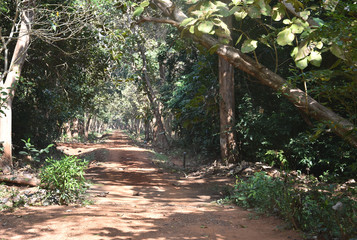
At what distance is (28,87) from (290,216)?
41.4ft

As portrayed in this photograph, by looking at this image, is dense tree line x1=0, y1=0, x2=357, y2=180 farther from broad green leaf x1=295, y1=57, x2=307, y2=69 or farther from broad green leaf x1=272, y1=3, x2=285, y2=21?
broad green leaf x1=295, y1=57, x2=307, y2=69

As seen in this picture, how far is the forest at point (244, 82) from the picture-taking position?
4.90m

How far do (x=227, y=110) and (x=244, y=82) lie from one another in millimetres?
1858

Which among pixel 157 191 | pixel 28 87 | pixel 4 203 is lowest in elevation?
pixel 157 191

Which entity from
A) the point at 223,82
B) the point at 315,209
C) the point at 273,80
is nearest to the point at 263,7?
the point at 273,80

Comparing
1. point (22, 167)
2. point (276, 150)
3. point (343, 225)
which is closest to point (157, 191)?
point (276, 150)

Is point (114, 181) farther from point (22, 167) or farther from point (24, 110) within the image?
point (24, 110)

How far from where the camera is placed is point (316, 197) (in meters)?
5.06

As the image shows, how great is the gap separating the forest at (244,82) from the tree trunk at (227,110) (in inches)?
1.7

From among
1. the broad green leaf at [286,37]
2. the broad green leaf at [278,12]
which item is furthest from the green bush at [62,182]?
the broad green leaf at [278,12]

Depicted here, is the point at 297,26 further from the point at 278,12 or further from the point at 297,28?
the point at 278,12

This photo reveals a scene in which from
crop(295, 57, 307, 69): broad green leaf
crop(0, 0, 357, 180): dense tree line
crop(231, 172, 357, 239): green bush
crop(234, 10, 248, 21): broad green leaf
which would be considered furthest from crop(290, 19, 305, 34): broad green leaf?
crop(231, 172, 357, 239): green bush

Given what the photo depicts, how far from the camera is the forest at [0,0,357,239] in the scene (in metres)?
4.90

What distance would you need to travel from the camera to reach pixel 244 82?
1409 cm
